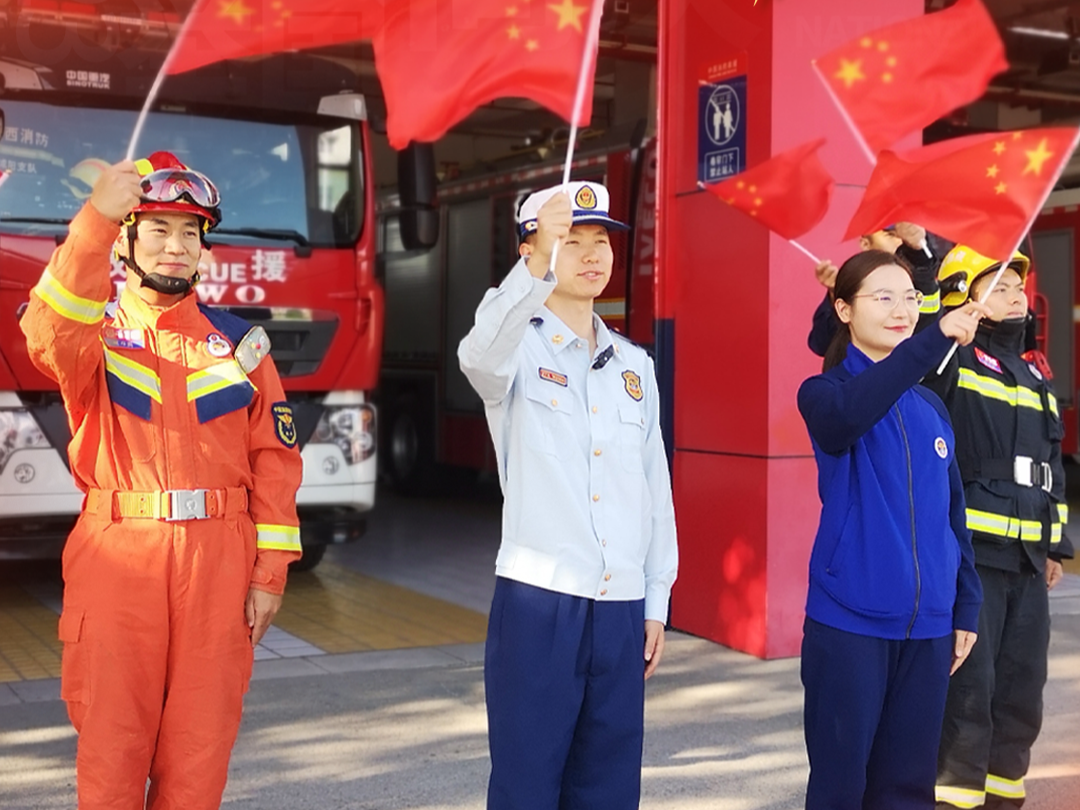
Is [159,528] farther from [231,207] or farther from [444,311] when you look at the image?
[444,311]

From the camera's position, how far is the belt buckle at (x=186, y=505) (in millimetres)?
3430

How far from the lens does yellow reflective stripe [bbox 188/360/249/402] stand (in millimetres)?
3523

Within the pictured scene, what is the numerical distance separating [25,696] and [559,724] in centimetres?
365

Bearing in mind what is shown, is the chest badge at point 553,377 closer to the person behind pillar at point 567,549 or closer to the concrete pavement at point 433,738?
the person behind pillar at point 567,549

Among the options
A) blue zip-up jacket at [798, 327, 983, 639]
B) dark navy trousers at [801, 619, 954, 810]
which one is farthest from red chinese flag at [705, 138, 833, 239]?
dark navy trousers at [801, 619, 954, 810]

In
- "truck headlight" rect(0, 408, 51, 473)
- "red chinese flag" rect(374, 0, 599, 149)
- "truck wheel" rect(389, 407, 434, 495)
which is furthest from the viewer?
"truck wheel" rect(389, 407, 434, 495)

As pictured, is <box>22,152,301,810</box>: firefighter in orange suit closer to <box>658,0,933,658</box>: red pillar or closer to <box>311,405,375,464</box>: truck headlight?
<box>658,0,933,658</box>: red pillar

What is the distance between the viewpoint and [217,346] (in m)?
3.60

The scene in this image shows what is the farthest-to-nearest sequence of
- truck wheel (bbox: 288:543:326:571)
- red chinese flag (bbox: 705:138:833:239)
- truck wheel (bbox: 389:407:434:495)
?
truck wheel (bbox: 389:407:434:495)
truck wheel (bbox: 288:543:326:571)
red chinese flag (bbox: 705:138:833:239)

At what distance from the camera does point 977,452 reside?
4.49 metres

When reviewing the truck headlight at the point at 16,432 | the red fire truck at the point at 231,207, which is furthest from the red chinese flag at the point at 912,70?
the truck headlight at the point at 16,432

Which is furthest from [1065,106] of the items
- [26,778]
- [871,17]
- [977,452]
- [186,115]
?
[26,778]

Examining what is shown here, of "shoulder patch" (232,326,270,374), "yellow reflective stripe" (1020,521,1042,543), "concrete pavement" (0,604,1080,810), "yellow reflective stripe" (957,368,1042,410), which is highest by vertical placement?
"shoulder patch" (232,326,270,374)

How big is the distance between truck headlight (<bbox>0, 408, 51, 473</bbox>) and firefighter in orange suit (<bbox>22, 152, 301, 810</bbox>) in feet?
14.4
